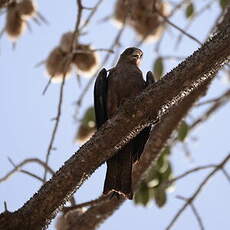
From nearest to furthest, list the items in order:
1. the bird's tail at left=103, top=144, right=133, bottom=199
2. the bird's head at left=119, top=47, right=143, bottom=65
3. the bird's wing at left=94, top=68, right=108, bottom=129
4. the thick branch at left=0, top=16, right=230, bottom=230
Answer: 1. the thick branch at left=0, top=16, right=230, bottom=230
2. the bird's tail at left=103, top=144, right=133, bottom=199
3. the bird's wing at left=94, top=68, right=108, bottom=129
4. the bird's head at left=119, top=47, right=143, bottom=65

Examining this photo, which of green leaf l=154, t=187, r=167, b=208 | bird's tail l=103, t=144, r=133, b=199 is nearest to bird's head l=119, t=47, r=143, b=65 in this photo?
green leaf l=154, t=187, r=167, b=208

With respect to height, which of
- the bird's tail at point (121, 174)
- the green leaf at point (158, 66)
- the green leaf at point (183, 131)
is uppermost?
the green leaf at point (158, 66)

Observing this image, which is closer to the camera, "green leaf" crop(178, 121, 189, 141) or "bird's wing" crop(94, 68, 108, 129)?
"bird's wing" crop(94, 68, 108, 129)

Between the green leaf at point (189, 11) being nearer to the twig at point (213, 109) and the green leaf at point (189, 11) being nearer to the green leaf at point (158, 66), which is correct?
the green leaf at point (158, 66)

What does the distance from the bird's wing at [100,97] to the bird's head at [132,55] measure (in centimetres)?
42

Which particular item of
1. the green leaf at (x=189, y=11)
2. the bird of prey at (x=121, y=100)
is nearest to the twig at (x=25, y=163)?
the bird of prey at (x=121, y=100)

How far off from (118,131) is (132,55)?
1989 millimetres

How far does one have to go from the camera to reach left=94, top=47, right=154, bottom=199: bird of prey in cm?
333

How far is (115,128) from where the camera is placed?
8.59 feet

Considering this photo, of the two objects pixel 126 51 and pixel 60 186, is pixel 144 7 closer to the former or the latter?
pixel 126 51

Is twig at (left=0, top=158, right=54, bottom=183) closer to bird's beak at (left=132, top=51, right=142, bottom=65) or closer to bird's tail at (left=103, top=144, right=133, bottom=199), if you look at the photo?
bird's tail at (left=103, top=144, right=133, bottom=199)

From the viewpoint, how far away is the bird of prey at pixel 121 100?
333 centimetres

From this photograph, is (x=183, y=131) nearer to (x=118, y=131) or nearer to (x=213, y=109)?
(x=213, y=109)

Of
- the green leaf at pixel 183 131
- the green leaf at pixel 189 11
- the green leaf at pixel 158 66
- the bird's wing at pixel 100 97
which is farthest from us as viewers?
the green leaf at pixel 189 11
